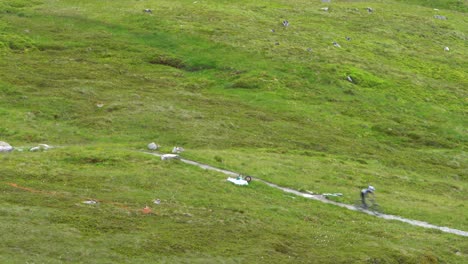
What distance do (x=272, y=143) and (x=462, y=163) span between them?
71.0 feet

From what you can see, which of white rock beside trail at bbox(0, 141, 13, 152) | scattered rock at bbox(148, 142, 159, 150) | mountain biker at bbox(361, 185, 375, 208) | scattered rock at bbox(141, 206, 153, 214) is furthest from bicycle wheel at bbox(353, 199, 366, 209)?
white rock beside trail at bbox(0, 141, 13, 152)

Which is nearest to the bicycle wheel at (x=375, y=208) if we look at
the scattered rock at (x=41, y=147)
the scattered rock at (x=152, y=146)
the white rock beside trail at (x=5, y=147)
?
the scattered rock at (x=152, y=146)

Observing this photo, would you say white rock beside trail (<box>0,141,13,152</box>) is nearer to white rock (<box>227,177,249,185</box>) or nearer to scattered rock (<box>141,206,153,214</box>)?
white rock (<box>227,177,249,185</box>)

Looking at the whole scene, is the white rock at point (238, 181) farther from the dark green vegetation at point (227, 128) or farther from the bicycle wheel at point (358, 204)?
the bicycle wheel at point (358, 204)

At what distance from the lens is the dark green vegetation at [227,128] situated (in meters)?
39.5

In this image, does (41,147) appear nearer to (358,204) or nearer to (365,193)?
(358,204)

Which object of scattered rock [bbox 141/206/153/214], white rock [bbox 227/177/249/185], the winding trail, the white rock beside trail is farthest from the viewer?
the white rock beside trail

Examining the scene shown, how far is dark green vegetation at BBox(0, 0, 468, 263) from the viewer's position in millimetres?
39531

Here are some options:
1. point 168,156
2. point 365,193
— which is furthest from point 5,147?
point 365,193

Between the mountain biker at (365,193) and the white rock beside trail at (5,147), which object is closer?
the mountain biker at (365,193)

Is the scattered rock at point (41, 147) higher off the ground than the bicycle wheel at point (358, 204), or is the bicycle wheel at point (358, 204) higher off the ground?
the scattered rock at point (41, 147)

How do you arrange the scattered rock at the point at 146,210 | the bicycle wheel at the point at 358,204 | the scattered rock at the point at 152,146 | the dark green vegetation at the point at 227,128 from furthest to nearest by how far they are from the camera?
the scattered rock at the point at 152,146 < the bicycle wheel at the point at 358,204 < the scattered rock at the point at 146,210 < the dark green vegetation at the point at 227,128

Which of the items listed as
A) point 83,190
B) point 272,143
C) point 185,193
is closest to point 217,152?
point 272,143

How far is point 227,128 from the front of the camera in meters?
74.2
